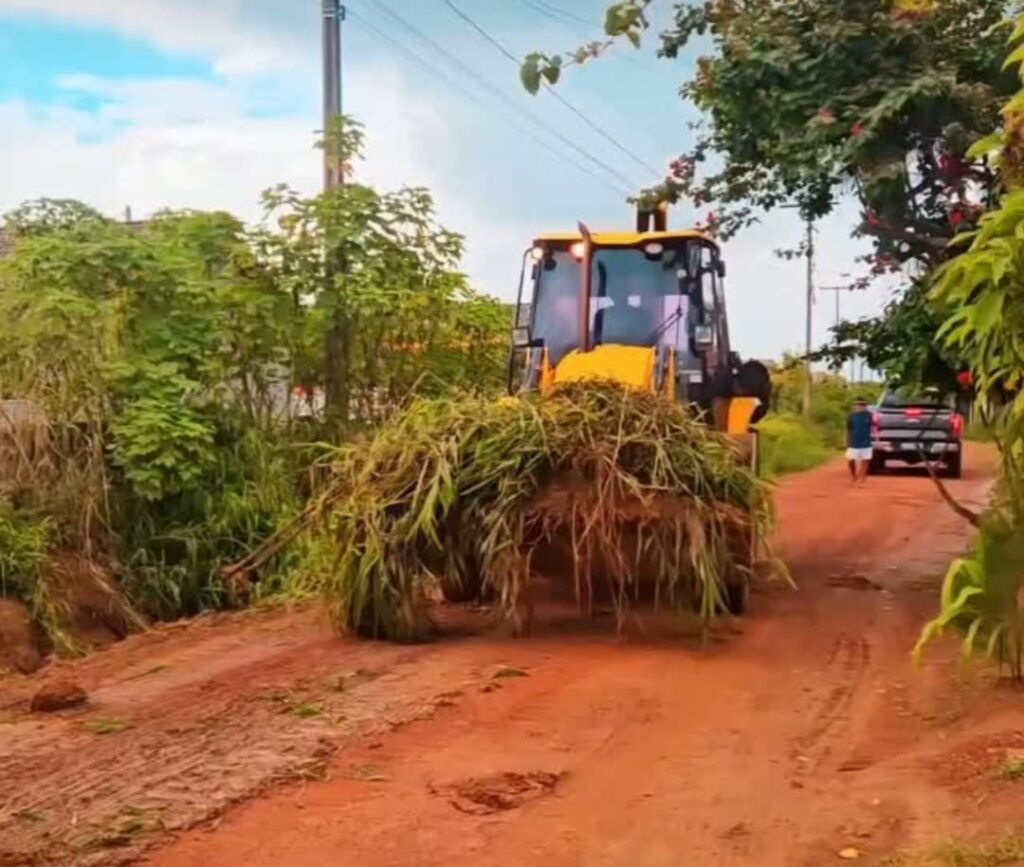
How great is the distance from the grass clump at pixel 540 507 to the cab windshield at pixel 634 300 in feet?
7.09

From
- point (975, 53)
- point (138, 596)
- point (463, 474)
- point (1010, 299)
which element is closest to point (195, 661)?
point (463, 474)

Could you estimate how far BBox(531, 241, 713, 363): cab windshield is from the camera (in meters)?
13.2

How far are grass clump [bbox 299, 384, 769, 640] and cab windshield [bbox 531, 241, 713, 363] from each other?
2.16 meters

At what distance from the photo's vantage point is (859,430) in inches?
1134

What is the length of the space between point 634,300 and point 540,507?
3.41 meters

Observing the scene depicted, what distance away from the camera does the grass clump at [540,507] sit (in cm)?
1040

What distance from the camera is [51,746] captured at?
7879 mm

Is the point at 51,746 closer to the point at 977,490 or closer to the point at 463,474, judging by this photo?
the point at 463,474

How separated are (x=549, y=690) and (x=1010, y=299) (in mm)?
4063

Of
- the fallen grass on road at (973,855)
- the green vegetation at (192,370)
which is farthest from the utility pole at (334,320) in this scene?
the fallen grass on road at (973,855)

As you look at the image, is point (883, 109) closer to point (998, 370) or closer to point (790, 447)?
point (998, 370)

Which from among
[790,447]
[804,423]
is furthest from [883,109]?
[804,423]

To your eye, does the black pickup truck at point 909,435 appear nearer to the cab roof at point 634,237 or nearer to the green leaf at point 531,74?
the cab roof at point 634,237

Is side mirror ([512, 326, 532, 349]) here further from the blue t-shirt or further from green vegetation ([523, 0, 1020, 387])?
the blue t-shirt
